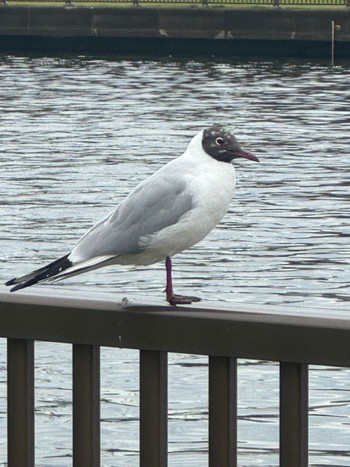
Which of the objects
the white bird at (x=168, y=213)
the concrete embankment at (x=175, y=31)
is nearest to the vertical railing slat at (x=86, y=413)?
the white bird at (x=168, y=213)

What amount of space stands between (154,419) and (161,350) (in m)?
0.14

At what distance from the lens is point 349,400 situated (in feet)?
33.4

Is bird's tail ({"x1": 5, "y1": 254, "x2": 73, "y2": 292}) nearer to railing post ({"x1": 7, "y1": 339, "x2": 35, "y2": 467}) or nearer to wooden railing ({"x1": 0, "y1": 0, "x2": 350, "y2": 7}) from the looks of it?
railing post ({"x1": 7, "y1": 339, "x2": 35, "y2": 467})

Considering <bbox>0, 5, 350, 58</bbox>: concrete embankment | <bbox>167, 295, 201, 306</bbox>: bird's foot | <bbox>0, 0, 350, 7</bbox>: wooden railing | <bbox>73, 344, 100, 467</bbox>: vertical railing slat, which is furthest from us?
<bbox>0, 0, 350, 7</bbox>: wooden railing

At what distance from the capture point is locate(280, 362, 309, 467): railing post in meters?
3.03

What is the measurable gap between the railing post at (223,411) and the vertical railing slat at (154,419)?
96mm

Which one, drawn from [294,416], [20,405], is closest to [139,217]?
[20,405]

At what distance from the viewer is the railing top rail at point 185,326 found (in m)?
3.04

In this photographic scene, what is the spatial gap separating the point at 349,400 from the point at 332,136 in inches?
719

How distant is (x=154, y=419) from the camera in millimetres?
3123

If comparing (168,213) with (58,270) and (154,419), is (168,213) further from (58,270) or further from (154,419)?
(154,419)

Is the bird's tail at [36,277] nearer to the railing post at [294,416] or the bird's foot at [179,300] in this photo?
the bird's foot at [179,300]

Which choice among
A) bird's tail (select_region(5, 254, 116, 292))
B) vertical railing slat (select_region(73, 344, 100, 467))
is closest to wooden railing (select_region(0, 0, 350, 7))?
bird's tail (select_region(5, 254, 116, 292))

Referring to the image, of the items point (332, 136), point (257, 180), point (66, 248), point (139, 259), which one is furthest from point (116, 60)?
point (139, 259)
